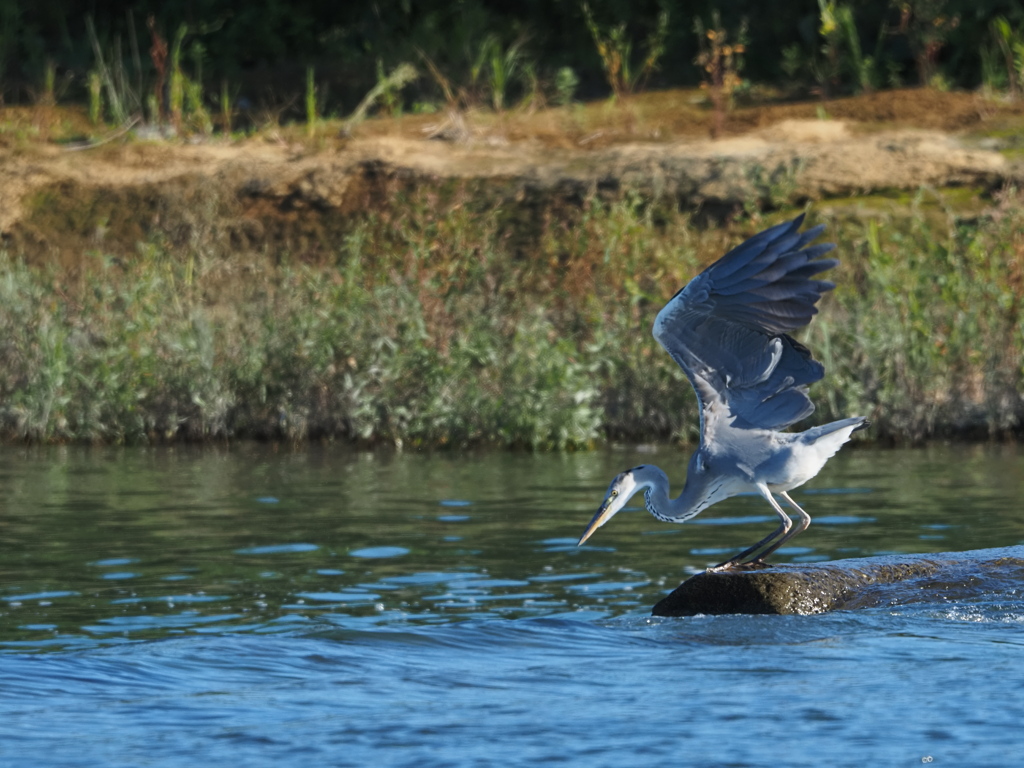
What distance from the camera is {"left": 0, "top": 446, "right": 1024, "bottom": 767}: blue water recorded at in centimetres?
506

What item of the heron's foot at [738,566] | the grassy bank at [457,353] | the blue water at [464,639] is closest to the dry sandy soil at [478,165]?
the grassy bank at [457,353]

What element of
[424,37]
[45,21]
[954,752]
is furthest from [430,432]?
[45,21]

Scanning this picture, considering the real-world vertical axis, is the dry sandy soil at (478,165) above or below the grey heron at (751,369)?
above

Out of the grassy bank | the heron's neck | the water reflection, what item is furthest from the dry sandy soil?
the heron's neck

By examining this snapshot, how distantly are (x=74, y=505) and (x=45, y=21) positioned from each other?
14.7 m

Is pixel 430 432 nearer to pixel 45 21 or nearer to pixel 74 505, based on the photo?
pixel 74 505

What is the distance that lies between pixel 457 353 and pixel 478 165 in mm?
6407

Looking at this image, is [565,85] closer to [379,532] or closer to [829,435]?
[379,532]

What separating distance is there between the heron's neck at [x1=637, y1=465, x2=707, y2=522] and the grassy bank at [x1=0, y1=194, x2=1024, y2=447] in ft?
15.8

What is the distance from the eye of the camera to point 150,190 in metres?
18.4

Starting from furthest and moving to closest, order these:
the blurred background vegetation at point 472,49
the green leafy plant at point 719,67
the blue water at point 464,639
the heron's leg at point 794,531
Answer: the blurred background vegetation at point 472,49 < the green leafy plant at point 719,67 < the heron's leg at point 794,531 < the blue water at point 464,639

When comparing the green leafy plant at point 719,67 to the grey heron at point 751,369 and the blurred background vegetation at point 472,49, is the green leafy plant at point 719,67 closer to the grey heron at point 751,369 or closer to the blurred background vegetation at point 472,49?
the blurred background vegetation at point 472,49

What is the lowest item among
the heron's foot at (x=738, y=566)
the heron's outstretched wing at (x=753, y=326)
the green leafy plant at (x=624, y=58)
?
the heron's foot at (x=738, y=566)

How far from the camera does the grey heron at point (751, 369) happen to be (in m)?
6.28
